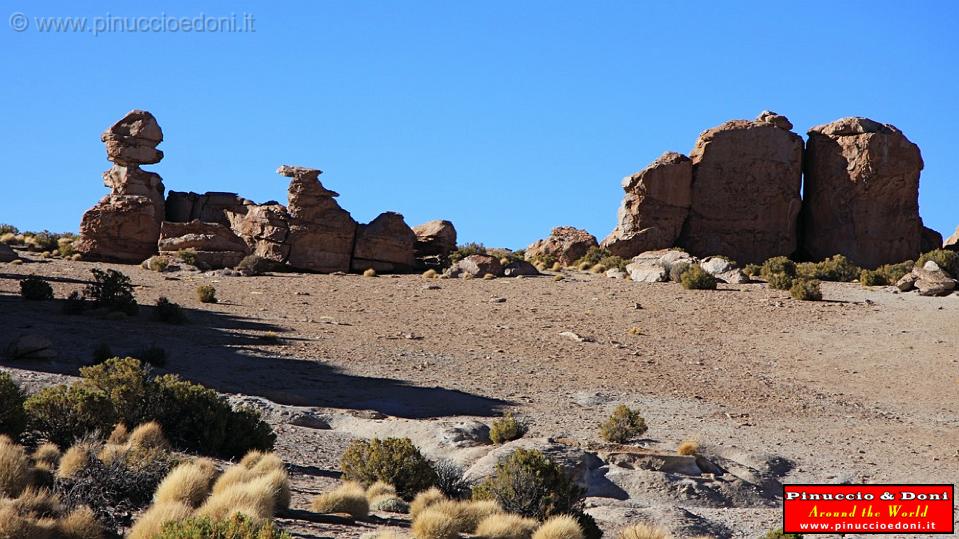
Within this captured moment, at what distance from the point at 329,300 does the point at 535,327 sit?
7.19m

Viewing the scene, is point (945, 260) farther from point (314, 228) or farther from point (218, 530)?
point (218, 530)

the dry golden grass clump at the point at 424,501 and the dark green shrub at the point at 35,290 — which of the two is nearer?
the dry golden grass clump at the point at 424,501

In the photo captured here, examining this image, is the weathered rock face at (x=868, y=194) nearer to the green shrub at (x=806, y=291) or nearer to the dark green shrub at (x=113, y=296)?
the green shrub at (x=806, y=291)

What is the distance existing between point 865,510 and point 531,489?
449 centimetres

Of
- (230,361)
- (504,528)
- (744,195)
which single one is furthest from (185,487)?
(744,195)

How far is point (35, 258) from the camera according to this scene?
40.4 metres

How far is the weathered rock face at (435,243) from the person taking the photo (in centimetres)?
4284

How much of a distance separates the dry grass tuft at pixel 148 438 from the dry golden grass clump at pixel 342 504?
6.77 ft

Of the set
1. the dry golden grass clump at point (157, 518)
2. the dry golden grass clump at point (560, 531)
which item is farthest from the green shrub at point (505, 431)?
the dry golden grass clump at point (157, 518)

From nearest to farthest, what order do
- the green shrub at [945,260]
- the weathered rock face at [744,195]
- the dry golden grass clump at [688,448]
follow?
the dry golden grass clump at [688,448] < the green shrub at [945,260] < the weathered rock face at [744,195]

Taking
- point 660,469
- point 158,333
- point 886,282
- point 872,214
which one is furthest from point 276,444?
point 872,214

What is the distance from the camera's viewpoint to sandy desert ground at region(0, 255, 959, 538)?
15.9 metres

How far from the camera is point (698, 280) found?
114 ft

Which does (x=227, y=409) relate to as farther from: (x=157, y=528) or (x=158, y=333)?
(x=158, y=333)
